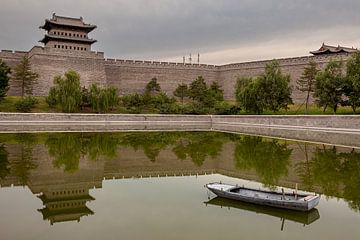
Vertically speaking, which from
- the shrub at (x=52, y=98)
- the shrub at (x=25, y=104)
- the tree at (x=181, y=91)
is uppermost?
the tree at (x=181, y=91)

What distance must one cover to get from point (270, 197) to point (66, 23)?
120 feet

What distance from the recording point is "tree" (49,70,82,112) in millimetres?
29844

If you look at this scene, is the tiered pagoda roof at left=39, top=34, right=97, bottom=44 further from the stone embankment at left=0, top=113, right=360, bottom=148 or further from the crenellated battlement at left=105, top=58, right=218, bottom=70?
the stone embankment at left=0, top=113, right=360, bottom=148

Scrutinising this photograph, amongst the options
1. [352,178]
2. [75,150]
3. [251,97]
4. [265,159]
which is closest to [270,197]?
[352,178]

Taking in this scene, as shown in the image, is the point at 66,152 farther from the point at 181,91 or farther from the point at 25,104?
the point at 181,91

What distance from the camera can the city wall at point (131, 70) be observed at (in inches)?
1422

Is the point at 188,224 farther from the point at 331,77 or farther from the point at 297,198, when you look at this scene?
the point at 331,77

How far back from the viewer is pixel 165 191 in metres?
8.30

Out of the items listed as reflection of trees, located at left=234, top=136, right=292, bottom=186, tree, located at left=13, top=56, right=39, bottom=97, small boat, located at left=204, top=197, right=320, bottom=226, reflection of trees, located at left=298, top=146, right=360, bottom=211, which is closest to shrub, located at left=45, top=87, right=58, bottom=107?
tree, located at left=13, top=56, right=39, bottom=97

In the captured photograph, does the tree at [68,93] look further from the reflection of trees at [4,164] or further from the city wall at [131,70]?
the reflection of trees at [4,164]

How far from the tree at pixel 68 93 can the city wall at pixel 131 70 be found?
20.2 feet

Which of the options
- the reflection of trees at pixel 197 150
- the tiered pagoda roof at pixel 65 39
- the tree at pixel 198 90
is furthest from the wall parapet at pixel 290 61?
the reflection of trees at pixel 197 150

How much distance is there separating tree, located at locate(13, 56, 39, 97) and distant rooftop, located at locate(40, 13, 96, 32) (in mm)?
5568

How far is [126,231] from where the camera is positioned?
5809mm
